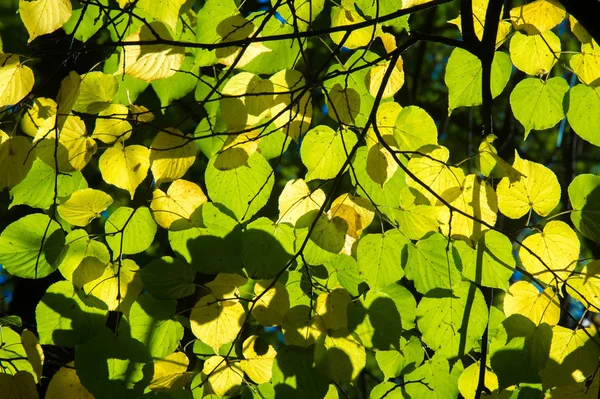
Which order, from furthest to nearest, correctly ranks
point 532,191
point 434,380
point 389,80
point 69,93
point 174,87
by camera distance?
1. point 174,87
2. point 434,380
3. point 389,80
4. point 532,191
5. point 69,93

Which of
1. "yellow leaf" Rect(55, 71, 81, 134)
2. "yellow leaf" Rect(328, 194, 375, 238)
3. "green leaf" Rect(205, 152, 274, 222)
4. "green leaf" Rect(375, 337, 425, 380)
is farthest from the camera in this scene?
"green leaf" Rect(375, 337, 425, 380)

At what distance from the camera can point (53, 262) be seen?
105 cm

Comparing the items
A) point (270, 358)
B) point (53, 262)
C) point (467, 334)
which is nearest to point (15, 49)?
point (53, 262)

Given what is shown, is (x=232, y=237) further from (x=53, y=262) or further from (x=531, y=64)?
(x=531, y=64)

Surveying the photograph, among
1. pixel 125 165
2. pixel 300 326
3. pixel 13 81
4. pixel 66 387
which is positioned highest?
pixel 13 81

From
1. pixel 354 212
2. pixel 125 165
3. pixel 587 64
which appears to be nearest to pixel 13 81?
pixel 125 165

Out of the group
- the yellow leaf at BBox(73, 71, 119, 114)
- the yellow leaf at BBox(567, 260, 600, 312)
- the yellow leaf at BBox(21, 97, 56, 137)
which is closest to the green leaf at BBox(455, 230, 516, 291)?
the yellow leaf at BBox(567, 260, 600, 312)

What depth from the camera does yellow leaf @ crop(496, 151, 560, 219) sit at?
1.05 m

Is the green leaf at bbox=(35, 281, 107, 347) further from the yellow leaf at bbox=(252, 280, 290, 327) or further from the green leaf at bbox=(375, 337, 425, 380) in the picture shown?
the green leaf at bbox=(375, 337, 425, 380)

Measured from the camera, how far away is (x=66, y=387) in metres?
1.11

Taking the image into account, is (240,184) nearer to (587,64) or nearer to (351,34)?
(351,34)

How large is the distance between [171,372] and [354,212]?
1.60 ft

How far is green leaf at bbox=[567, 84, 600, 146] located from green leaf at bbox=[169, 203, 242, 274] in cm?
72

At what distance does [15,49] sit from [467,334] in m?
2.89
